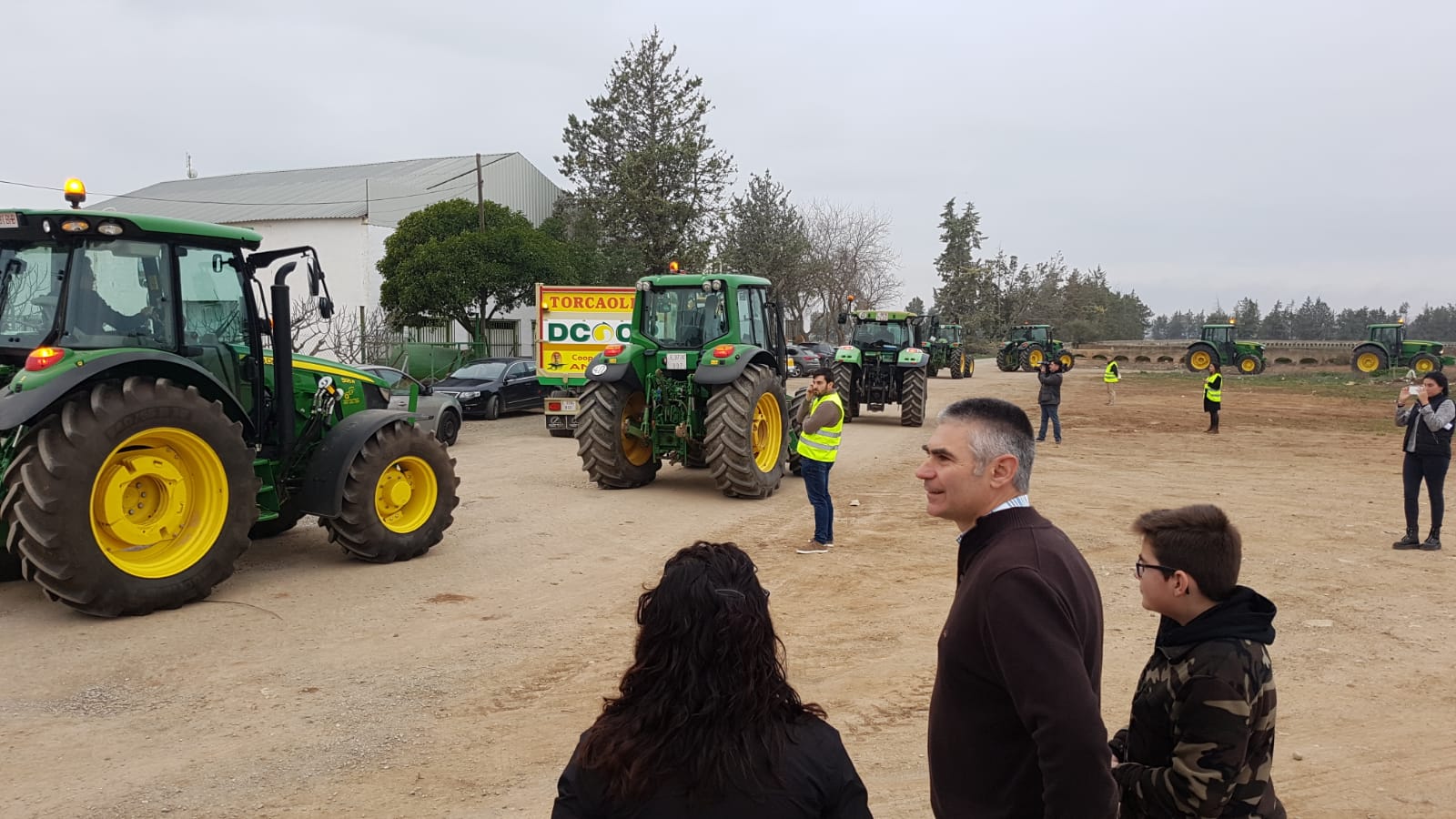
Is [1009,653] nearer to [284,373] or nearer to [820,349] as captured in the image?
[284,373]

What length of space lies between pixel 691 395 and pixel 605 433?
1079 mm

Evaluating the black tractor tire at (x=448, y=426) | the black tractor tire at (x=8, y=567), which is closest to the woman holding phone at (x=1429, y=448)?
the black tractor tire at (x=8, y=567)

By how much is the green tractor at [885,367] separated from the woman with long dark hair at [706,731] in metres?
18.1

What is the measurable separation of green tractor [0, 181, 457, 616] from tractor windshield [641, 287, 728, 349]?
4.48 meters

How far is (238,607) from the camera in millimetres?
6523

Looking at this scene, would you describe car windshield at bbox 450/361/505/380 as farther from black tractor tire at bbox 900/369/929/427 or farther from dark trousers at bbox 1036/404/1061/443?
dark trousers at bbox 1036/404/1061/443

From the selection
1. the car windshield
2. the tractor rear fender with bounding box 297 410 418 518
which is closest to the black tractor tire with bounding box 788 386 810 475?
the tractor rear fender with bounding box 297 410 418 518

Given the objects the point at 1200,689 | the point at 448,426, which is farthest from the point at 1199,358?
the point at 1200,689

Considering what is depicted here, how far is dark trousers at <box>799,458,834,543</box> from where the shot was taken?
8.56 m

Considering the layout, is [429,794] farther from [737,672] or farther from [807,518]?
[807,518]

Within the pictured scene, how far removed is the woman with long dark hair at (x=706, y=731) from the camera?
173cm

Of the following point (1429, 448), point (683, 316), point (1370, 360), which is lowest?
point (1429, 448)

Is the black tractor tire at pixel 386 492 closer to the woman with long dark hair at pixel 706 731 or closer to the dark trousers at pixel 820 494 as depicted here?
the dark trousers at pixel 820 494

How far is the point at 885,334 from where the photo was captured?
21594mm
